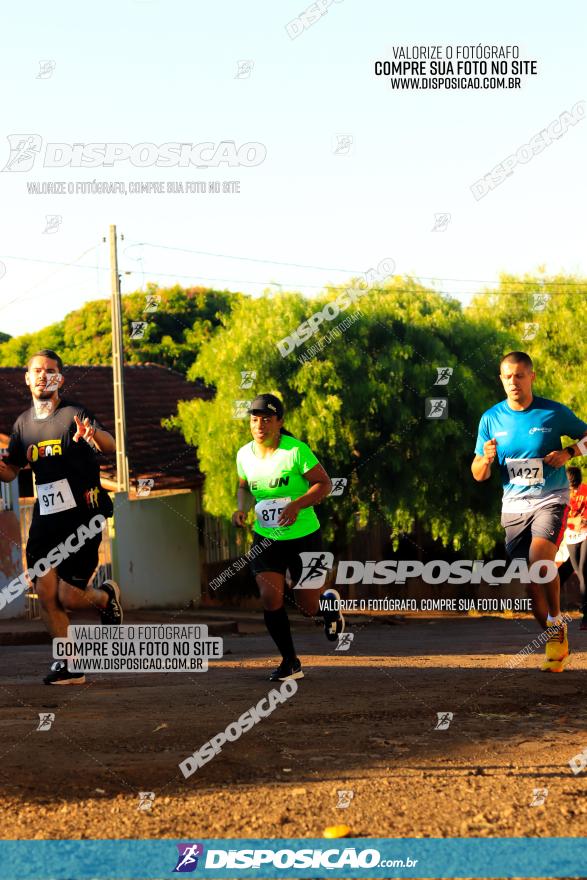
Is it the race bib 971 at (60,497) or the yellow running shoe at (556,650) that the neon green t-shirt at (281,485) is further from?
the yellow running shoe at (556,650)

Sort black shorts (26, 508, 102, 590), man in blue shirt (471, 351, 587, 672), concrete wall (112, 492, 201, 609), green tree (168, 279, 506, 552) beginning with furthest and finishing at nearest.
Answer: concrete wall (112, 492, 201, 609) < green tree (168, 279, 506, 552) < black shorts (26, 508, 102, 590) < man in blue shirt (471, 351, 587, 672)

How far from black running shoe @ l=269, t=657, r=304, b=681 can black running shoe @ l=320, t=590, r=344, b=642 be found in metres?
0.56

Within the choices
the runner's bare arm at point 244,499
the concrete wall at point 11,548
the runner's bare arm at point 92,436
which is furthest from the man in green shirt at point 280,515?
the concrete wall at point 11,548

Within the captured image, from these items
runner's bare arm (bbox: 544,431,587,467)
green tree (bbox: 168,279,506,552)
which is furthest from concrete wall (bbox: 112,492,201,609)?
runner's bare arm (bbox: 544,431,587,467)

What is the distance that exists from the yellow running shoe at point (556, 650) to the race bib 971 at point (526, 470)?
108cm

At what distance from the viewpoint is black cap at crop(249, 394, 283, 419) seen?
899cm

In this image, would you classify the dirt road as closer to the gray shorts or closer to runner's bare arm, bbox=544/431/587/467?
the gray shorts

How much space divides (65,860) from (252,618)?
805 inches

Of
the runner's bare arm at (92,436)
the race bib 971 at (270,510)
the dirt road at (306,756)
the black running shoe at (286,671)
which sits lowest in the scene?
the black running shoe at (286,671)

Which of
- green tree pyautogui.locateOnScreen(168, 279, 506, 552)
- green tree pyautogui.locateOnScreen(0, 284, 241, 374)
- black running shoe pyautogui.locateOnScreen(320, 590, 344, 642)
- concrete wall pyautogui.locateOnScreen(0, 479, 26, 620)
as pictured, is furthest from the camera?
green tree pyautogui.locateOnScreen(0, 284, 241, 374)

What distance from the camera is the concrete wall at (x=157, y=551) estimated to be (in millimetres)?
27188

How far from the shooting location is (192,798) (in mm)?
5258

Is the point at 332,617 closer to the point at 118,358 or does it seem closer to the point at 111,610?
the point at 111,610

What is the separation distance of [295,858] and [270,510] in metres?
4.70
